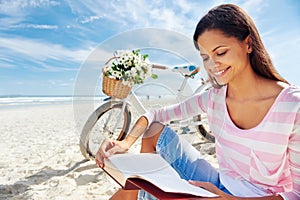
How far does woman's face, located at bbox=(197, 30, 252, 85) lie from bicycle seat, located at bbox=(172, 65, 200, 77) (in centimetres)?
22

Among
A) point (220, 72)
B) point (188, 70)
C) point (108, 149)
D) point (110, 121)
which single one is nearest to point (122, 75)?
point (110, 121)

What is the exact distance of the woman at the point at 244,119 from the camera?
33.0 inches

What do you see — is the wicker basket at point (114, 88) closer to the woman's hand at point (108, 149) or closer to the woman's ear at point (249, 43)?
the woman's hand at point (108, 149)

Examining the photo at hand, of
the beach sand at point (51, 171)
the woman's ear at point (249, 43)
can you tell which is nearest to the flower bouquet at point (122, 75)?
the beach sand at point (51, 171)

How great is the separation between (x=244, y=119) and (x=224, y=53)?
0.92 ft

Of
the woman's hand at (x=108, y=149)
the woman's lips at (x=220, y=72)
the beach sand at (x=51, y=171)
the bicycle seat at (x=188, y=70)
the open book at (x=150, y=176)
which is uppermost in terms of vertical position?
the bicycle seat at (x=188, y=70)

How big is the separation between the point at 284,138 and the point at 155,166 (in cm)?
51

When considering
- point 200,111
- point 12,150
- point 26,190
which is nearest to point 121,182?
point 200,111

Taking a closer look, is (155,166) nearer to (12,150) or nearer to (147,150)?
(147,150)

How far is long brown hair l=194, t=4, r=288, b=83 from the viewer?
91 centimetres

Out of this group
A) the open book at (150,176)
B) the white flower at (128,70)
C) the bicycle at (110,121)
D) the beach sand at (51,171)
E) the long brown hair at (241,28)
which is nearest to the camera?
the open book at (150,176)

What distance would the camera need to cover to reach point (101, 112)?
7.36ft

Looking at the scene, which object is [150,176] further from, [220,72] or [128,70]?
[128,70]

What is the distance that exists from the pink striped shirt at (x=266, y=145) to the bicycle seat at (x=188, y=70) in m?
0.13
